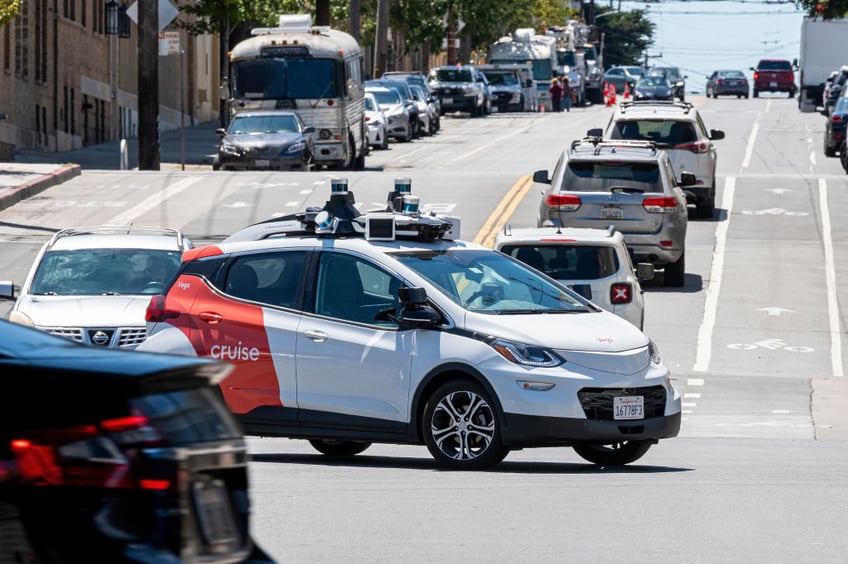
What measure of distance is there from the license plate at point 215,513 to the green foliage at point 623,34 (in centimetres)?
16955

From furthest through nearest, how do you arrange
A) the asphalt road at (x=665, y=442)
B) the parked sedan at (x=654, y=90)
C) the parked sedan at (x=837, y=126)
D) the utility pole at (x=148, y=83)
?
the parked sedan at (x=654, y=90) < the parked sedan at (x=837, y=126) < the utility pole at (x=148, y=83) < the asphalt road at (x=665, y=442)

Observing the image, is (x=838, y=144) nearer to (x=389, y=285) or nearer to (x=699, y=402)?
(x=699, y=402)

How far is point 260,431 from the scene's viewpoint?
11.6 m

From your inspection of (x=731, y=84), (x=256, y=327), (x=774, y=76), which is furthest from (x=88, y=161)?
(x=774, y=76)

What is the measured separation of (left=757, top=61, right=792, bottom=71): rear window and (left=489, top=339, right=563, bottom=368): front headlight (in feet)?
283

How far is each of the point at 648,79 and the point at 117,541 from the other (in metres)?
78.9

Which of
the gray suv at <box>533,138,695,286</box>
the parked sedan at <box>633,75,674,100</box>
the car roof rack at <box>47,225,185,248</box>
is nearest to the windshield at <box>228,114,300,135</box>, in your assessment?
the gray suv at <box>533,138,695,286</box>

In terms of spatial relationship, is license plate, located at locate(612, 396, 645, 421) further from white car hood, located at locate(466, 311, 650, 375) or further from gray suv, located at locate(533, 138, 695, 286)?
gray suv, located at locate(533, 138, 695, 286)

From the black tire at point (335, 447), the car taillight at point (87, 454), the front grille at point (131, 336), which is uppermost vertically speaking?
the car taillight at point (87, 454)

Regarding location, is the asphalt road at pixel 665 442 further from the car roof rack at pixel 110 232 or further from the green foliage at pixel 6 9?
the green foliage at pixel 6 9

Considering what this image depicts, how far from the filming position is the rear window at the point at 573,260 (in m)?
18.0

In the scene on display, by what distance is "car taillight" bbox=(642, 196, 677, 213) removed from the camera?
76.0 feet

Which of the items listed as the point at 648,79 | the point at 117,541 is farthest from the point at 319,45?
the point at 648,79

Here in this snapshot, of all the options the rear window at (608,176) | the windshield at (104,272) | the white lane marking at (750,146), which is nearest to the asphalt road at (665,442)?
the white lane marking at (750,146)
